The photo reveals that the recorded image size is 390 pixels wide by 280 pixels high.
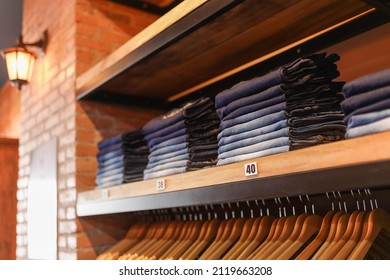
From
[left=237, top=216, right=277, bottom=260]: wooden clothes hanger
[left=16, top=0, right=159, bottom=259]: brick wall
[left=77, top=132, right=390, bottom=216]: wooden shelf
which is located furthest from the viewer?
[left=16, top=0, right=159, bottom=259]: brick wall

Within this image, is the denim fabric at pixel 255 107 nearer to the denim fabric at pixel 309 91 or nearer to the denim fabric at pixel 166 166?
the denim fabric at pixel 309 91

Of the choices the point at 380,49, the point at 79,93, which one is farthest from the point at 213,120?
the point at 79,93

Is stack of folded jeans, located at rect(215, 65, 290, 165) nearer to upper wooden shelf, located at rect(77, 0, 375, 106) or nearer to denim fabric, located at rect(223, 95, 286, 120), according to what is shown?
denim fabric, located at rect(223, 95, 286, 120)

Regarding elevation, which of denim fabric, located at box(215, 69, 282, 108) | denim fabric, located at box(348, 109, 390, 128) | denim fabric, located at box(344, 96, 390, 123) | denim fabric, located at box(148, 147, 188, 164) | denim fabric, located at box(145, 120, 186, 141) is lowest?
denim fabric, located at box(348, 109, 390, 128)

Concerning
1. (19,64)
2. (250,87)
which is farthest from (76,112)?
(250,87)

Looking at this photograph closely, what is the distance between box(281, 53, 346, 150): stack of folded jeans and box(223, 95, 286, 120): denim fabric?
0.03 meters

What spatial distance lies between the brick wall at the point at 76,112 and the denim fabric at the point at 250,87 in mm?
1183

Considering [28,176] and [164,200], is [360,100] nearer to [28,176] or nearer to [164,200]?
[164,200]

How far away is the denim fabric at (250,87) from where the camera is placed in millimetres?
1501

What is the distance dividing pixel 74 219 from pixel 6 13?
247 centimetres

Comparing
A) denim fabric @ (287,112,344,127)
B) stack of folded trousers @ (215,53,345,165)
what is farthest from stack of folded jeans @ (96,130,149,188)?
denim fabric @ (287,112,344,127)

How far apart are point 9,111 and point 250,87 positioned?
202 inches

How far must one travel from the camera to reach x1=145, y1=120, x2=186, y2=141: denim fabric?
6.35 ft

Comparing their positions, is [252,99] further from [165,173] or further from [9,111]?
[9,111]
